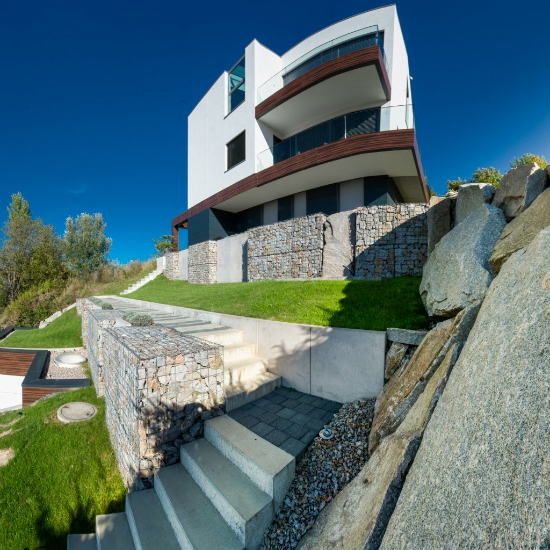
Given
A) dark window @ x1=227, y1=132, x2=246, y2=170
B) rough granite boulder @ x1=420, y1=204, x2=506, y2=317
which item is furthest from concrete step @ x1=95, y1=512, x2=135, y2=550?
dark window @ x1=227, y1=132, x2=246, y2=170

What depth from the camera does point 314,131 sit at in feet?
39.2

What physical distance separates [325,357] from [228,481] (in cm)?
233

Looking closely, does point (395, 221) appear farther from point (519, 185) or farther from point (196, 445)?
point (196, 445)

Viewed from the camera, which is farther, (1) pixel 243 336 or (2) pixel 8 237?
(2) pixel 8 237

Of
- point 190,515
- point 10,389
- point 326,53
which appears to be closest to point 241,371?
point 190,515

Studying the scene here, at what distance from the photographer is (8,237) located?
63.7 ft

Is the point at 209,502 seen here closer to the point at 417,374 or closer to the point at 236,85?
the point at 417,374

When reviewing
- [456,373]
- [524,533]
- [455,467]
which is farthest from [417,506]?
[456,373]

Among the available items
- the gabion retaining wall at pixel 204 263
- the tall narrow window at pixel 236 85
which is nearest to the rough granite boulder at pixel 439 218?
the gabion retaining wall at pixel 204 263

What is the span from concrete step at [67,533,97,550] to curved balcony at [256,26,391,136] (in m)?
14.7

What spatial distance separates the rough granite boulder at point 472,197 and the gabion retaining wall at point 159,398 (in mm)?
5381

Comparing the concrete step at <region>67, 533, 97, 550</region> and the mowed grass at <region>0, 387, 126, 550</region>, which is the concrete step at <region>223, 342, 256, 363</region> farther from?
the concrete step at <region>67, 533, 97, 550</region>

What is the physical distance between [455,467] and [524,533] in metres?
0.45

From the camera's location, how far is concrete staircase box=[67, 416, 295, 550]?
2.30m
